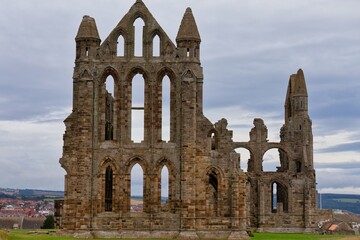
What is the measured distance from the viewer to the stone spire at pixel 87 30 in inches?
2053

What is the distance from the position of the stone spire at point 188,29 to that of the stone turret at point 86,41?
5.19 metres

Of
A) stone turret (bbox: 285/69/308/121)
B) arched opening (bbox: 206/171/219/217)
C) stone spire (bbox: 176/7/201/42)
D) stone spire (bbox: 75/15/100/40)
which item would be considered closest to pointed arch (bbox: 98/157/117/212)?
arched opening (bbox: 206/171/219/217)

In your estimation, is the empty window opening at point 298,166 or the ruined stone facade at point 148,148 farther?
the empty window opening at point 298,166

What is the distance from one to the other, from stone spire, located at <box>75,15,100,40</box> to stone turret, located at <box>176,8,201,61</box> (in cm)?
519

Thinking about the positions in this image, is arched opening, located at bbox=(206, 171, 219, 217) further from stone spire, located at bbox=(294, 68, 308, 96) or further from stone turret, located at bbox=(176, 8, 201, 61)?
stone spire, located at bbox=(294, 68, 308, 96)

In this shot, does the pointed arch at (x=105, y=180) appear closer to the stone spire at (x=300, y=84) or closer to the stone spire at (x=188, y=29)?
the stone spire at (x=188, y=29)

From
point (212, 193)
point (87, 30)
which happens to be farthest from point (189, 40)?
point (212, 193)

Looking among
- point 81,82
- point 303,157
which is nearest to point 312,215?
point 303,157

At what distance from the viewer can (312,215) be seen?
7344 cm

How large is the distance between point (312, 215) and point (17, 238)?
1388 inches

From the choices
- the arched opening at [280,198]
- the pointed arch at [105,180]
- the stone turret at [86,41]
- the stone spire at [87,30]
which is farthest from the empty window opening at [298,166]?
the stone spire at [87,30]

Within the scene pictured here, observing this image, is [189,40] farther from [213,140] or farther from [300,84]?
[300,84]

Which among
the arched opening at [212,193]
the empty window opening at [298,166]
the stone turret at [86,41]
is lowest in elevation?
the arched opening at [212,193]

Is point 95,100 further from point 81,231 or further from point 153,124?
point 81,231
